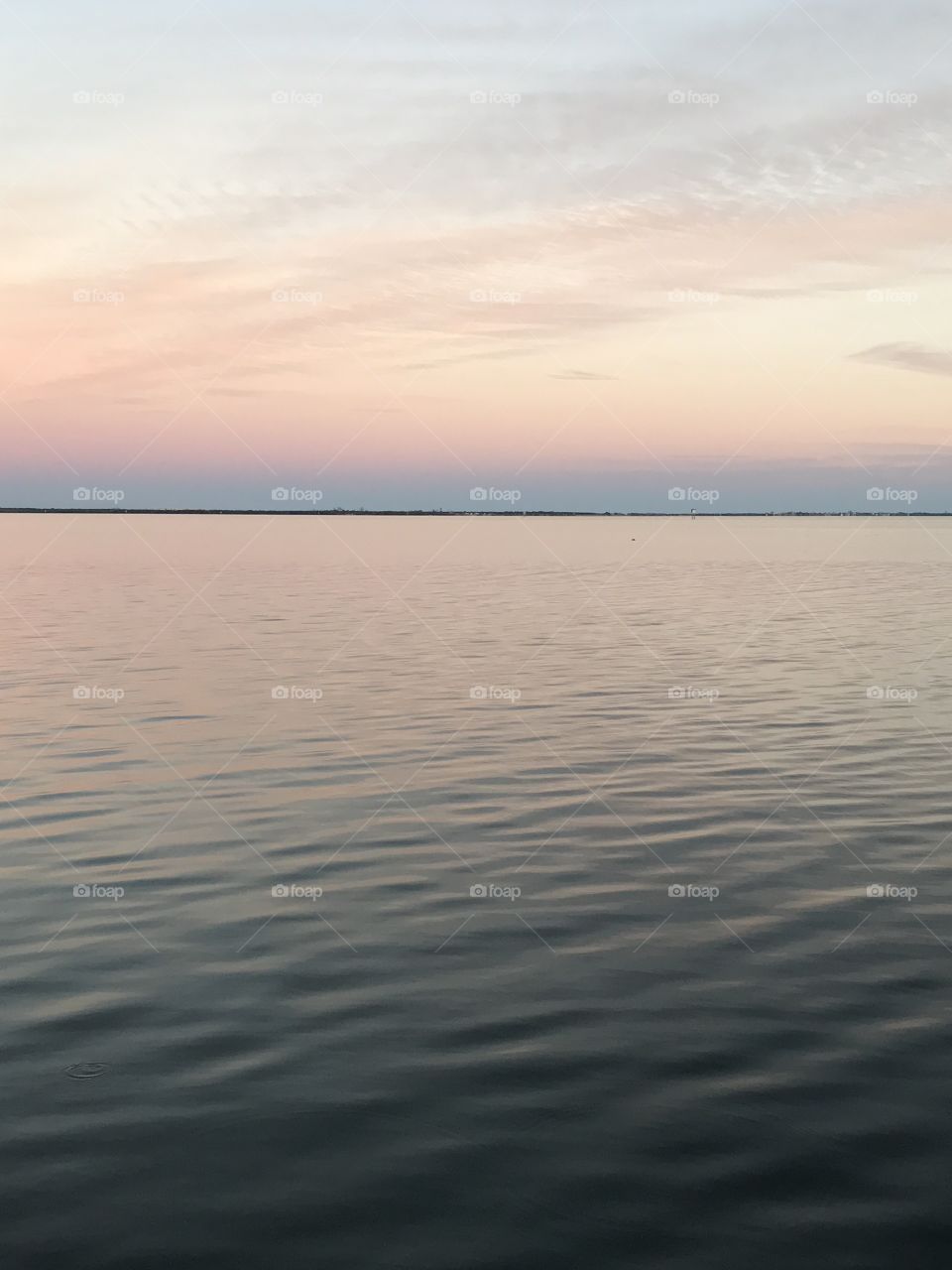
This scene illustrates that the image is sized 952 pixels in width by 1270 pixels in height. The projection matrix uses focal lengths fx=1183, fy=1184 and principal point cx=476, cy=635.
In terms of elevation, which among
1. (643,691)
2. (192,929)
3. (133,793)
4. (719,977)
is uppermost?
(643,691)

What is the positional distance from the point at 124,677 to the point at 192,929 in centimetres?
2071

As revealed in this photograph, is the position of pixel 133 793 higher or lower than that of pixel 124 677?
lower

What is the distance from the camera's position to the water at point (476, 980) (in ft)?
24.8

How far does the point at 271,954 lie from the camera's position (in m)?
12.1

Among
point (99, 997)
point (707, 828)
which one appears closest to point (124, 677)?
point (707, 828)

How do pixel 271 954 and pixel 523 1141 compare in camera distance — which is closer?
pixel 523 1141

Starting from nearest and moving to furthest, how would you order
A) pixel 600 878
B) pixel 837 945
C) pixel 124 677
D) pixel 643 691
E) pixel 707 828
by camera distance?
1. pixel 837 945
2. pixel 600 878
3. pixel 707 828
4. pixel 643 691
5. pixel 124 677

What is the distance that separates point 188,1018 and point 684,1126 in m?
4.45

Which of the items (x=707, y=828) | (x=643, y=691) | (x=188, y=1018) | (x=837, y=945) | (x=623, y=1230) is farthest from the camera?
(x=643, y=691)

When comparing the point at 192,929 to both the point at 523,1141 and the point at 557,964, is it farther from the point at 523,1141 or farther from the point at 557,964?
the point at 523,1141

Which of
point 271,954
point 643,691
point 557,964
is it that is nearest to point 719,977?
point 557,964

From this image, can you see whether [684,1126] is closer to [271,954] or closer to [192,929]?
[271,954]

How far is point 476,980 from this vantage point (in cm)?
1142

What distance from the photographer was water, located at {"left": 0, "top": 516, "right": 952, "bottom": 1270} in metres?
7.57
